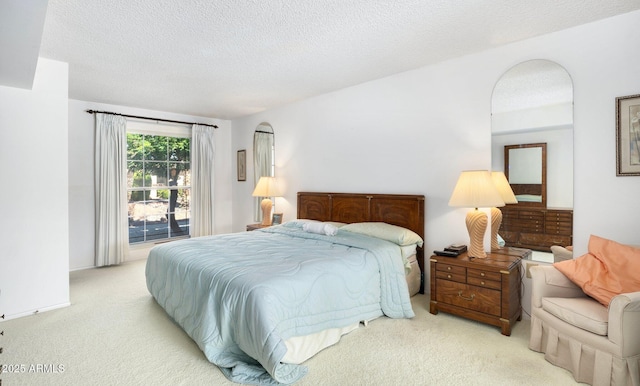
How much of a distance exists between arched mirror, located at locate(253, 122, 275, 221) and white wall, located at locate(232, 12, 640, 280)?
157 mm

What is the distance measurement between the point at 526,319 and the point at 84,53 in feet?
15.6

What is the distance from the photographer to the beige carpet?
2080 mm

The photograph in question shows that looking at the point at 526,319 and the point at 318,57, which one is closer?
the point at 526,319

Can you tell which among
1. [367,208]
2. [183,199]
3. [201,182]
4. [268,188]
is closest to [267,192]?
[268,188]

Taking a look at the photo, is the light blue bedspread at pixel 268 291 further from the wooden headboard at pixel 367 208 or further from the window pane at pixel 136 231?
the window pane at pixel 136 231

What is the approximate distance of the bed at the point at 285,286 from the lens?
2.09m

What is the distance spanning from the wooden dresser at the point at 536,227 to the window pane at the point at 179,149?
509 centimetres

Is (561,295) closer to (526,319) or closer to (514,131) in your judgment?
(526,319)

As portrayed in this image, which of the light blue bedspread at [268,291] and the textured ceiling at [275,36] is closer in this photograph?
the light blue bedspread at [268,291]

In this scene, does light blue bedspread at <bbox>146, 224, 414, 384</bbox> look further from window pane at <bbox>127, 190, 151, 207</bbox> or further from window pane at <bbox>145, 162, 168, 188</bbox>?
window pane at <bbox>145, 162, 168, 188</bbox>

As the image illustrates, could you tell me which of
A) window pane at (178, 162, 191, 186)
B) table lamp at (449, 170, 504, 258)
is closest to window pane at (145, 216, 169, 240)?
window pane at (178, 162, 191, 186)

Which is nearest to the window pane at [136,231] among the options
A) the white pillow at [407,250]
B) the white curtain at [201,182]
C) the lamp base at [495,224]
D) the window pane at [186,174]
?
the white curtain at [201,182]

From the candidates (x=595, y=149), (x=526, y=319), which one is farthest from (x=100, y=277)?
(x=595, y=149)

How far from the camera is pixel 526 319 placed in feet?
9.61
